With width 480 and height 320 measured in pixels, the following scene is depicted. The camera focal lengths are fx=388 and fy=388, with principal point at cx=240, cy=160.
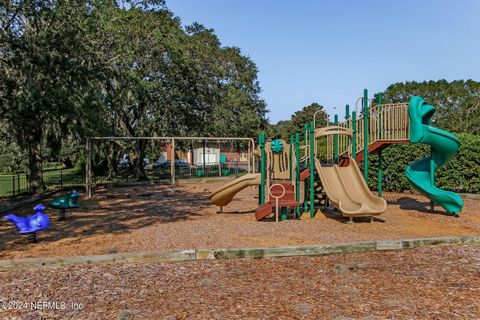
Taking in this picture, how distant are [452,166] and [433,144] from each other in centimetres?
431

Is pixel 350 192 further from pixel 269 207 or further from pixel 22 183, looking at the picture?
pixel 22 183

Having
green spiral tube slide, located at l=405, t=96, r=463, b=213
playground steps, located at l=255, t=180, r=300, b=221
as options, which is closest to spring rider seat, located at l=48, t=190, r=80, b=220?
playground steps, located at l=255, t=180, r=300, b=221

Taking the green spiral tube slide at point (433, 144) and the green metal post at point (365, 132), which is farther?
the green metal post at point (365, 132)

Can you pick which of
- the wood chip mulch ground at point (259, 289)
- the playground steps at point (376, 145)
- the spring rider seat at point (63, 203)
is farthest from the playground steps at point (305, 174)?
the spring rider seat at point (63, 203)

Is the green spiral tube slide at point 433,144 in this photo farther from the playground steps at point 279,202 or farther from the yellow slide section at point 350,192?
the playground steps at point 279,202

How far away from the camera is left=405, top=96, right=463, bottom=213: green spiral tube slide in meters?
10.0

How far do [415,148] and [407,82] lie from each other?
4724 centimetres

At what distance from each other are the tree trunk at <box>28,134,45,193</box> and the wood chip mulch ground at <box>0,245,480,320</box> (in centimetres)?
1282

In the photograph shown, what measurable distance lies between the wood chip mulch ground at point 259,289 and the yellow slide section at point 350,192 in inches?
120

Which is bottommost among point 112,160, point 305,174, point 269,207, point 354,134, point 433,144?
point 269,207

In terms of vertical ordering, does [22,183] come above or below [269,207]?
below

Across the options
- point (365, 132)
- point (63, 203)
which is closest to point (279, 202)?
point (365, 132)

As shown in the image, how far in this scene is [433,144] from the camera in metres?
10.2

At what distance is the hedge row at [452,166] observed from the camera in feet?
43.9
